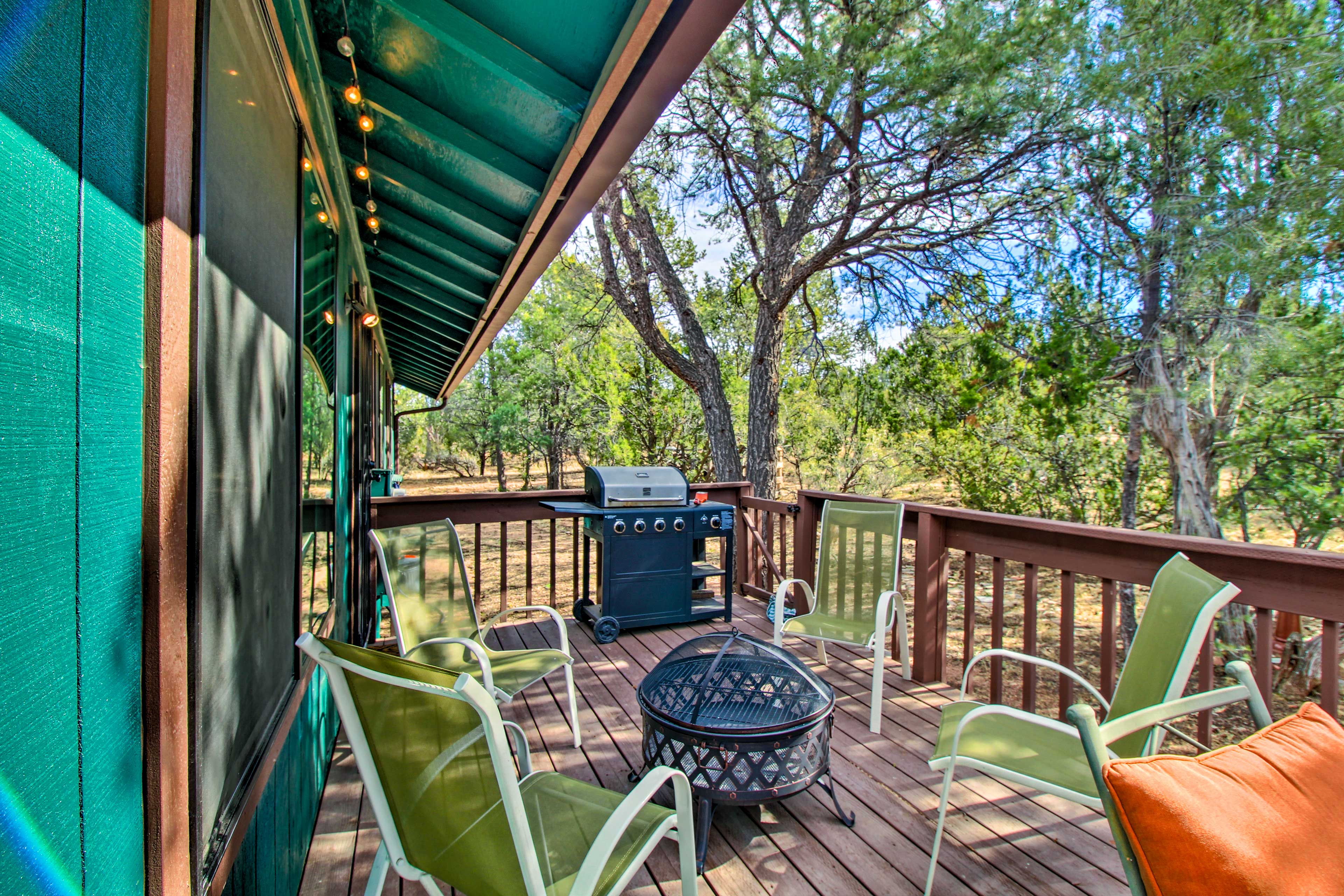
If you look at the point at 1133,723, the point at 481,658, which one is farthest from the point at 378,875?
the point at 1133,723

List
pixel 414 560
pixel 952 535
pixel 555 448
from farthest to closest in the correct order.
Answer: pixel 555 448
pixel 952 535
pixel 414 560

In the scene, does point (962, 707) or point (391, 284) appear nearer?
point (962, 707)

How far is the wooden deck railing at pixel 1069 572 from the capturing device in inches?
81.7

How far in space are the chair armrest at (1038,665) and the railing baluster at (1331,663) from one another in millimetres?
578

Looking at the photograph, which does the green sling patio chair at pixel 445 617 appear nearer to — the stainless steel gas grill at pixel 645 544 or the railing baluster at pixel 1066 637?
the stainless steel gas grill at pixel 645 544

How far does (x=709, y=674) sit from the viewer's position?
88.4 inches

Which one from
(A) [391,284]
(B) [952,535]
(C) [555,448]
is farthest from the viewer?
(C) [555,448]

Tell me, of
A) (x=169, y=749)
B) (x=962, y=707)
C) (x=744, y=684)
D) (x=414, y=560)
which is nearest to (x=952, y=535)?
(x=962, y=707)

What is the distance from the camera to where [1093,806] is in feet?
5.51

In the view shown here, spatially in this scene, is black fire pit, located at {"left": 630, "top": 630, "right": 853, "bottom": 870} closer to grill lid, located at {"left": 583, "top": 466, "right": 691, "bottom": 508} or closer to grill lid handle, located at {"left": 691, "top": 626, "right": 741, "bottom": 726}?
Result: grill lid handle, located at {"left": 691, "top": 626, "right": 741, "bottom": 726}

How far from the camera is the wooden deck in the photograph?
191cm

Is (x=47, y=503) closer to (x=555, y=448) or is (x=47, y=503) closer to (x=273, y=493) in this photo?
(x=273, y=493)

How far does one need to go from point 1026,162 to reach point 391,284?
5.60 metres

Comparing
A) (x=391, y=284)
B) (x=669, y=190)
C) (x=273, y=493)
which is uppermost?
(x=669, y=190)
